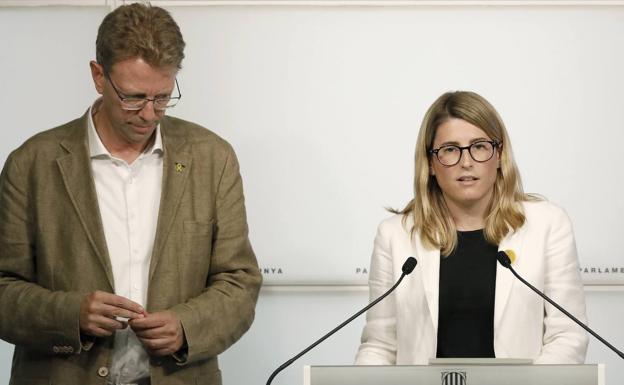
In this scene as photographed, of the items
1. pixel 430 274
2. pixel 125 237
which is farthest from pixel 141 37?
pixel 430 274

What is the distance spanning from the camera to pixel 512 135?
437 cm

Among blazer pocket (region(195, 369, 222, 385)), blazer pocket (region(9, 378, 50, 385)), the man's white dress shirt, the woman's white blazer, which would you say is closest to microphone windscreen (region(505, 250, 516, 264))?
the woman's white blazer

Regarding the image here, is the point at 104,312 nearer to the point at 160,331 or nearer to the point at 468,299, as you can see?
the point at 160,331

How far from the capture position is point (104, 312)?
2.92 metres

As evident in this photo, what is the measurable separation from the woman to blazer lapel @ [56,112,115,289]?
2.80 ft

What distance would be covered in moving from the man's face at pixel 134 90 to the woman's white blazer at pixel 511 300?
844mm

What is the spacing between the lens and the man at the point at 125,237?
9.89 ft

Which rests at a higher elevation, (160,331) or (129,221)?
(129,221)

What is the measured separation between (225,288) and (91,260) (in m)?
0.39

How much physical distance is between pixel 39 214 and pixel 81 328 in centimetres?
37

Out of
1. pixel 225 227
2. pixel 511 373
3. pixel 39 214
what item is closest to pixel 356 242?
pixel 225 227

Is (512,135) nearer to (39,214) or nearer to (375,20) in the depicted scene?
(375,20)

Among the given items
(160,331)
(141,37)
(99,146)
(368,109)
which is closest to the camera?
(160,331)

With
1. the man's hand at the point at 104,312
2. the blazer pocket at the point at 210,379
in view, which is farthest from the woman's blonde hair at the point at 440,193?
the man's hand at the point at 104,312
